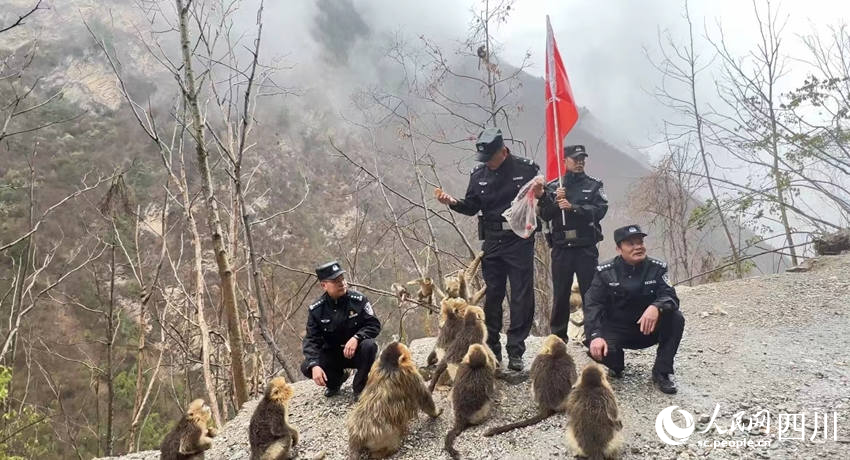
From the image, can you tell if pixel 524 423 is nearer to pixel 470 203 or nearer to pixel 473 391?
pixel 473 391

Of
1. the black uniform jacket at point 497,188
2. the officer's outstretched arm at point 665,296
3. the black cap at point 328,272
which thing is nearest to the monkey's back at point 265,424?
the black cap at point 328,272

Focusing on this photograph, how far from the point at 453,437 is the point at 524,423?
23.2 inches

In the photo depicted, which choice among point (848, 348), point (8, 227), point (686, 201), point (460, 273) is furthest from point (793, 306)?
point (8, 227)

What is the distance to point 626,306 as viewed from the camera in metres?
4.40

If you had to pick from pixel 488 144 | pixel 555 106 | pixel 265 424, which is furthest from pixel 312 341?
pixel 555 106

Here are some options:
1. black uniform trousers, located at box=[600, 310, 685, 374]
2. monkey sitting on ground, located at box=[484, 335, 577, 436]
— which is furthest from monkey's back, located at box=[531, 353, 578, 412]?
black uniform trousers, located at box=[600, 310, 685, 374]

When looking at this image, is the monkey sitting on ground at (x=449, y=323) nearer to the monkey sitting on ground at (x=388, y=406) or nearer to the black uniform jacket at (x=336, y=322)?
the black uniform jacket at (x=336, y=322)

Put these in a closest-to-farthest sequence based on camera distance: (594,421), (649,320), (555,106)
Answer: (594,421)
(649,320)
(555,106)

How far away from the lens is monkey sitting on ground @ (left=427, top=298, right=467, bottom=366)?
4.71m

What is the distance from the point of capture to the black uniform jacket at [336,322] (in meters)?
4.67

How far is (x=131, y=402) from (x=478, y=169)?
1845 cm

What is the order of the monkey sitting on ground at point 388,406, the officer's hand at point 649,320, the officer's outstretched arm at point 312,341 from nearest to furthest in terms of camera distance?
the monkey sitting on ground at point 388,406
the officer's hand at point 649,320
the officer's outstretched arm at point 312,341

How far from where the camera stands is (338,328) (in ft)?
15.4

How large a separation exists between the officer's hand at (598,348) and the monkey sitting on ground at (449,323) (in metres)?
1.26
